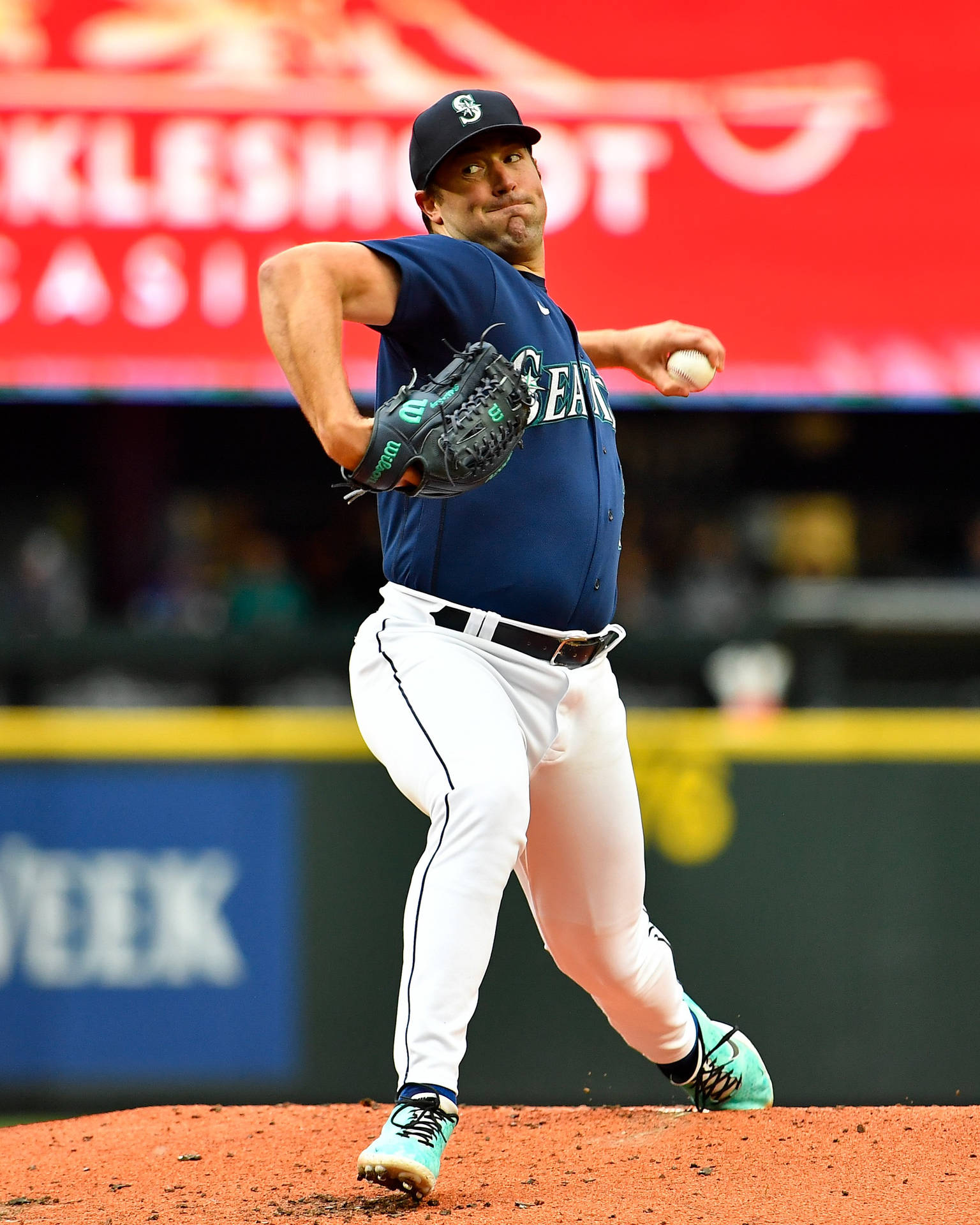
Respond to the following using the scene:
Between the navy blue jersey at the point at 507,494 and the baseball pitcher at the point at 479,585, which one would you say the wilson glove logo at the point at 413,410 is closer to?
the baseball pitcher at the point at 479,585

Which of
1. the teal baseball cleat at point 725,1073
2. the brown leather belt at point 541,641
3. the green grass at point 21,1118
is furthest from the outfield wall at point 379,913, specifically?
the brown leather belt at point 541,641

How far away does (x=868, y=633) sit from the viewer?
6.71 metres

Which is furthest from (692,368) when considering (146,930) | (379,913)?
(146,930)

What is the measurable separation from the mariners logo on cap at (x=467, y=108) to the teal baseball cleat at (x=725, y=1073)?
171 cm

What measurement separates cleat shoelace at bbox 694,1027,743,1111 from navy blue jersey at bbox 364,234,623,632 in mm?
983

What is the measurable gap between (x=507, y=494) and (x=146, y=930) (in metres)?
2.89

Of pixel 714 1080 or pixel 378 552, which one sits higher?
pixel 378 552

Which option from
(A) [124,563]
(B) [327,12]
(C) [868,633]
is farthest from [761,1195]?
(A) [124,563]

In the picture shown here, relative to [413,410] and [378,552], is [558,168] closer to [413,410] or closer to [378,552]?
[378,552]

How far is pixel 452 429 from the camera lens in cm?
246

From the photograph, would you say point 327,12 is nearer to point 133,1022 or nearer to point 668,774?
point 668,774

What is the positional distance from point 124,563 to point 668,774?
16.6 ft

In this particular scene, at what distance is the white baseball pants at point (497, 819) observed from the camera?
8.45 ft

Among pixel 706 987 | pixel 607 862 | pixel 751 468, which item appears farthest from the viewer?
pixel 751 468
